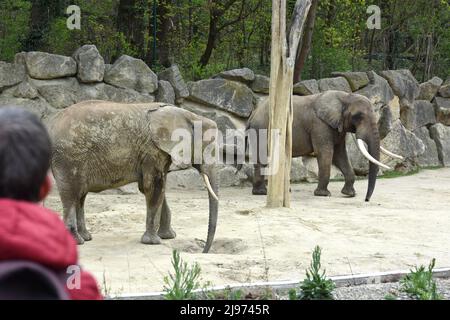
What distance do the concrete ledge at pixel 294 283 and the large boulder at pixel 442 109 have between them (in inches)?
483

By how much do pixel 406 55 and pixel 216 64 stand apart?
21.1ft

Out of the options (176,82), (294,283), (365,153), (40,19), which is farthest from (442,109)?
(294,283)

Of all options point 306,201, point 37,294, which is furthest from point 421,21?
point 37,294

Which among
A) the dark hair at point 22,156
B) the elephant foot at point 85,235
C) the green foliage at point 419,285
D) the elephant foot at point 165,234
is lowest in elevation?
the elephant foot at point 165,234

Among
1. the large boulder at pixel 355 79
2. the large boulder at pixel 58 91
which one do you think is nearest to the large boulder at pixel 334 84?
the large boulder at pixel 355 79

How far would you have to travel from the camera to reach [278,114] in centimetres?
1055

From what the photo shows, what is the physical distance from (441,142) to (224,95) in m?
6.30

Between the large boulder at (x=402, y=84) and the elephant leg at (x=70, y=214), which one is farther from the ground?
the large boulder at (x=402, y=84)

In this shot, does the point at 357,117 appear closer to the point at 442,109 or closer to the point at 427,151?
the point at 427,151

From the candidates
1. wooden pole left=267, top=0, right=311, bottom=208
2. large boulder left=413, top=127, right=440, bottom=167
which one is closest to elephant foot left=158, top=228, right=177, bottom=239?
wooden pole left=267, top=0, right=311, bottom=208

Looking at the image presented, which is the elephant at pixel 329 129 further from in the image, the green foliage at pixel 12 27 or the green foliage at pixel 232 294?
the green foliage at pixel 232 294

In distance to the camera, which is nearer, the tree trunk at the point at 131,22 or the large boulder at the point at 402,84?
the tree trunk at the point at 131,22

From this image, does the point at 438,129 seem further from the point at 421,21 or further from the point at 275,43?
the point at 275,43

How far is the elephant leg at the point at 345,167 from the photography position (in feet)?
40.1
